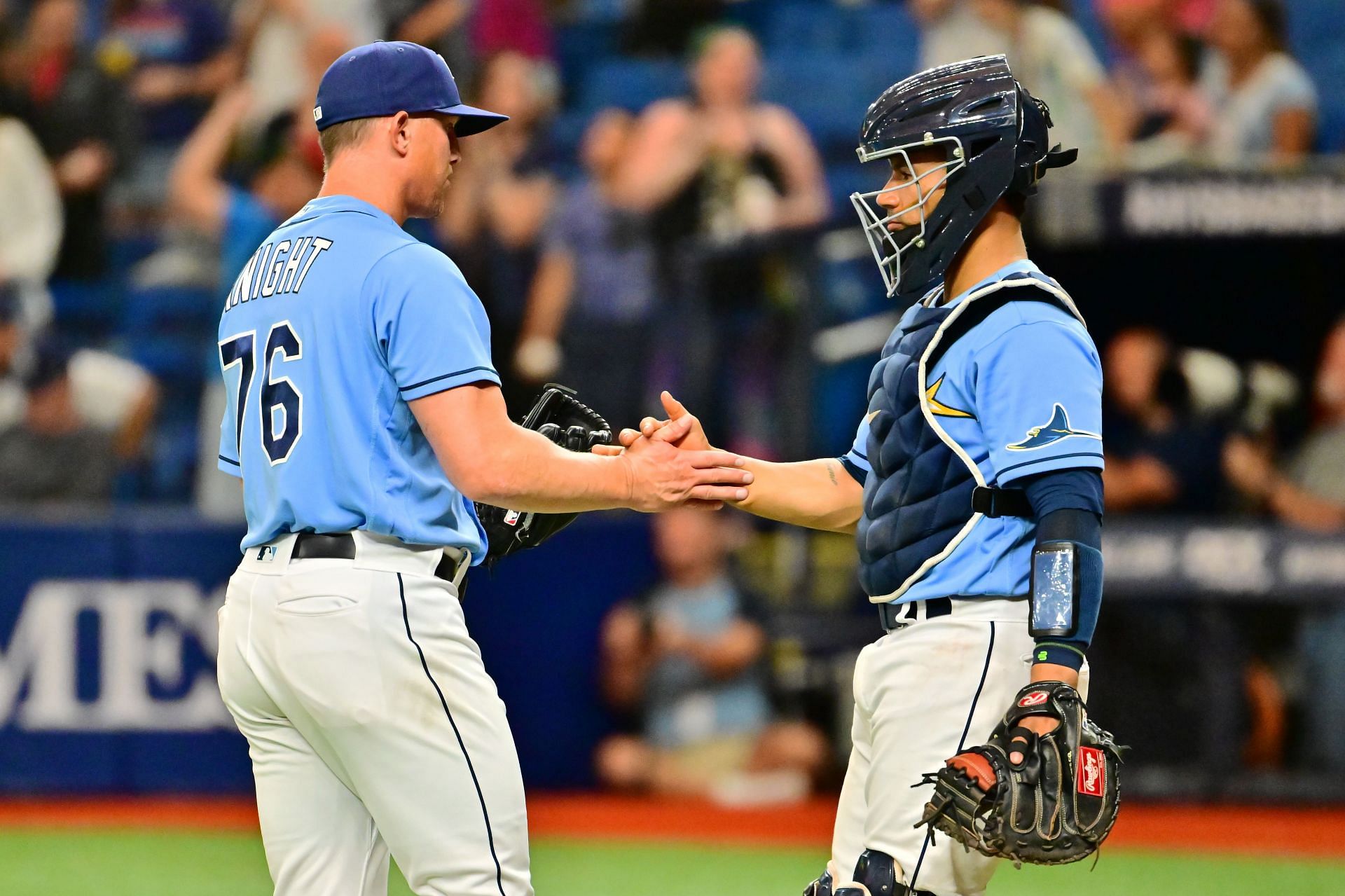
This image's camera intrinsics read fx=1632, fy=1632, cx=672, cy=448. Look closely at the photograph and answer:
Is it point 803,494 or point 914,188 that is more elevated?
point 914,188

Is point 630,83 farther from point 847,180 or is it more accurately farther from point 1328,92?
point 1328,92

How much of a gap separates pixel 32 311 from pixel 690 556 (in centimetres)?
474

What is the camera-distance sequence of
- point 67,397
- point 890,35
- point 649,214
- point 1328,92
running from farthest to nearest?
point 890,35 → point 1328,92 → point 649,214 → point 67,397

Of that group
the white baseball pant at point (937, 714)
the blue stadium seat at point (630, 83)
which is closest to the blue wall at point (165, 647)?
the blue stadium seat at point (630, 83)

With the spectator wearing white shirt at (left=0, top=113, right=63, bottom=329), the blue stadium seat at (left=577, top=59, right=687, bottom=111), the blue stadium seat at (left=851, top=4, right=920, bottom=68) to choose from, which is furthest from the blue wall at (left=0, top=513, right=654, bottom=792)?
the blue stadium seat at (left=851, top=4, right=920, bottom=68)

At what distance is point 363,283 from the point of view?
125 inches

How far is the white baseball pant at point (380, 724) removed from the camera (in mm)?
3121

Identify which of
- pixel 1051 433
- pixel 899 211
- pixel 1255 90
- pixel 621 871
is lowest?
pixel 621 871

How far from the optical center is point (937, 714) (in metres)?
3.24

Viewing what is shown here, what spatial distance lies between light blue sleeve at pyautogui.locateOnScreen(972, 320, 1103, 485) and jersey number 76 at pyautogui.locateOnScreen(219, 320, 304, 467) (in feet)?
4.40

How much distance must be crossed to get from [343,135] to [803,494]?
1378 millimetres

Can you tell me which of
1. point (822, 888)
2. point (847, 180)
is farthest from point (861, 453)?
point (847, 180)

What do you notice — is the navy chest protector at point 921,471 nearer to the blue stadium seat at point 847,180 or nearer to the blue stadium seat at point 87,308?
the blue stadium seat at point 847,180

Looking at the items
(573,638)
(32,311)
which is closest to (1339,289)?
(573,638)
